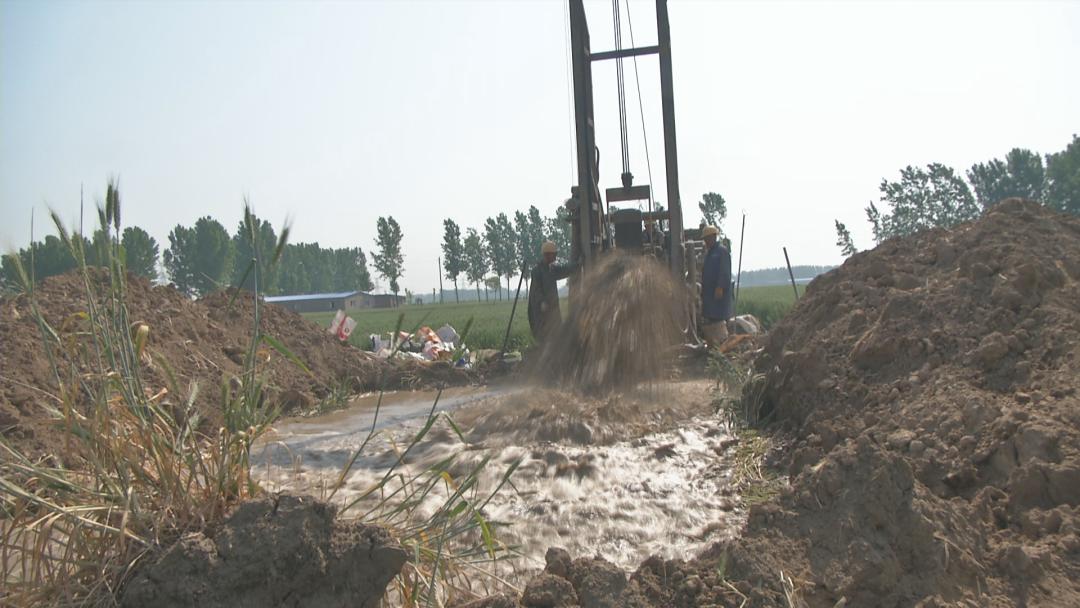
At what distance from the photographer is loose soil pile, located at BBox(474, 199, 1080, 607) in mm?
2754

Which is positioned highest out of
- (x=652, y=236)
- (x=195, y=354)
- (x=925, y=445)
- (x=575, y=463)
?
(x=652, y=236)

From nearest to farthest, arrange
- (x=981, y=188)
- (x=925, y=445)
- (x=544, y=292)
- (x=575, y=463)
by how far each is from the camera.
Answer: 1. (x=925, y=445)
2. (x=575, y=463)
3. (x=544, y=292)
4. (x=981, y=188)

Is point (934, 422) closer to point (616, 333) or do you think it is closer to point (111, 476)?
point (111, 476)

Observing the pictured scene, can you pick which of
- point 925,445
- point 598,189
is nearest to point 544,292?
point 598,189

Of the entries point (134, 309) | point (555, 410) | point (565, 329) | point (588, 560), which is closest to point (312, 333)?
point (134, 309)

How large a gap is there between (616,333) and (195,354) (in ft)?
16.0

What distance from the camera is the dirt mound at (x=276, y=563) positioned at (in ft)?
7.19

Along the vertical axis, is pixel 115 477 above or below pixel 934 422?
above

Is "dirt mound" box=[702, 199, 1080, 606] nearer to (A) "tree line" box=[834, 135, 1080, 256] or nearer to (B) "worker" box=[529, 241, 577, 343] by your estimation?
(B) "worker" box=[529, 241, 577, 343]

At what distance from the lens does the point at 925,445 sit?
3.93 metres

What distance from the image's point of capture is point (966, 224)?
253 inches

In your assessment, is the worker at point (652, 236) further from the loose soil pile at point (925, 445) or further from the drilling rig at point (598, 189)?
the loose soil pile at point (925, 445)

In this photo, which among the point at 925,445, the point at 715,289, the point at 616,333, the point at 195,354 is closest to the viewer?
the point at 925,445

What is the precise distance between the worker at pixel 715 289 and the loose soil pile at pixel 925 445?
2852 mm
